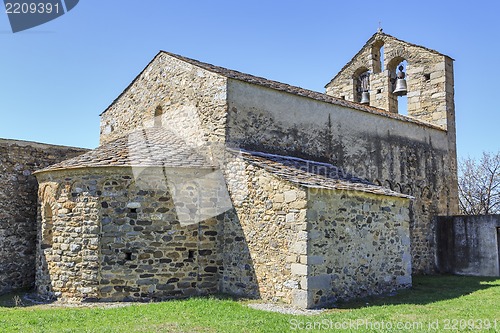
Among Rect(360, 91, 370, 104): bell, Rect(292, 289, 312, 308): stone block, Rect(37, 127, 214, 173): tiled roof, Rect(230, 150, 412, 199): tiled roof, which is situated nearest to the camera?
Rect(292, 289, 312, 308): stone block

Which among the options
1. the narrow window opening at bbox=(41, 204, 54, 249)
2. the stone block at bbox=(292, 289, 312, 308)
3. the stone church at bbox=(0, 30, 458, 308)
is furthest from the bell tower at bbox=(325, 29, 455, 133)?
the narrow window opening at bbox=(41, 204, 54, 249)

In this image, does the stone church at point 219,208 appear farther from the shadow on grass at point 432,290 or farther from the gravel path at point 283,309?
the shadow on grass at point 432,290

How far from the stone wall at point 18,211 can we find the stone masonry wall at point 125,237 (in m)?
1.62

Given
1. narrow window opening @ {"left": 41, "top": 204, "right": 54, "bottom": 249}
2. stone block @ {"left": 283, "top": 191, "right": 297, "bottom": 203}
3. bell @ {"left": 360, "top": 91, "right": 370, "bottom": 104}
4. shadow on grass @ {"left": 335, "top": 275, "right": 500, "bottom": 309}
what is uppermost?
bell @ {"left": 360, "top": 91, "right": 370, "bottom": 104}

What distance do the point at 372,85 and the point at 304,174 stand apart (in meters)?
7.93

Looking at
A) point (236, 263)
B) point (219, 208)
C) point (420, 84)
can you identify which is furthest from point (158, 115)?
point (420, 84)

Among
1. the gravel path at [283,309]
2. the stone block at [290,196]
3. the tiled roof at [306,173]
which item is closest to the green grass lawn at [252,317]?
the gravel path at [283,309]

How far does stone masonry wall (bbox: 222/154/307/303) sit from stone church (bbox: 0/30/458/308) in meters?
0.02

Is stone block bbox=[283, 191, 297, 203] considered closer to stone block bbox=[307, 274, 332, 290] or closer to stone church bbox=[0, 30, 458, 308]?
stone church bbox=[0, 30, 458, 308]

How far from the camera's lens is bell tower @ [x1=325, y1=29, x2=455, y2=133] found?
52.0 ft

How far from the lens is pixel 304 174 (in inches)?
378

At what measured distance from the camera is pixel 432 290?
10.6 meters

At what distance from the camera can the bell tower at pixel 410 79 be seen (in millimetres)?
15852

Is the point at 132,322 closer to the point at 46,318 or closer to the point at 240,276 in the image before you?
the point at 46,318
